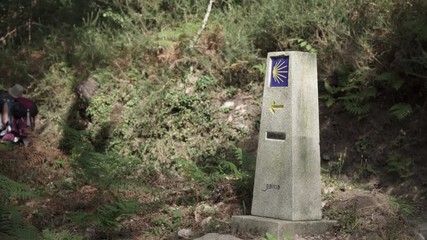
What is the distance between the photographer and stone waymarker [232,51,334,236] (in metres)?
7.10

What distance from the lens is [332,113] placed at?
1049 cm

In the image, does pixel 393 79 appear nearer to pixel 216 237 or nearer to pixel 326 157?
pixel 326 157

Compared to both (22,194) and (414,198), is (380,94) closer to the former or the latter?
(414,198)

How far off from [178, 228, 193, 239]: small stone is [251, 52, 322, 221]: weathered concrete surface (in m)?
0.83

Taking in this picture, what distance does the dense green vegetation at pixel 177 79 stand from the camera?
9195 millimetres

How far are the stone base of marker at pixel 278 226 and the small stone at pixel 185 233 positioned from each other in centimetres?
56

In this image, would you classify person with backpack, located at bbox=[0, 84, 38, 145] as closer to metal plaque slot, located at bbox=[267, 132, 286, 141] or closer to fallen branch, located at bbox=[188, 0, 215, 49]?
fallen branch, located at bbox=[188, 0, 215, 49]

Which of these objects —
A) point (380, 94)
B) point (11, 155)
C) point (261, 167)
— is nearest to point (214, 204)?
point (261, 167)

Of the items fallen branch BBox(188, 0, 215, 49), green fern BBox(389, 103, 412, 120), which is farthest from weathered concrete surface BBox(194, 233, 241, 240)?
fallen branch BBox(188, 0, 215, 49)

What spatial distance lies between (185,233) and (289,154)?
170 cm

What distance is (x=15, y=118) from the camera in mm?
12617

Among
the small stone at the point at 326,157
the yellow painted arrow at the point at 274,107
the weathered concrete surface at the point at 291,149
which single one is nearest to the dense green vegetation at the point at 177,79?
the small stone at the point at 326,157

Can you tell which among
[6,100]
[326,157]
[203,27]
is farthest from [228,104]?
[6,100]

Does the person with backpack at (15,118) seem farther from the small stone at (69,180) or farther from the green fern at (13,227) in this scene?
the green fern at (13,227)
